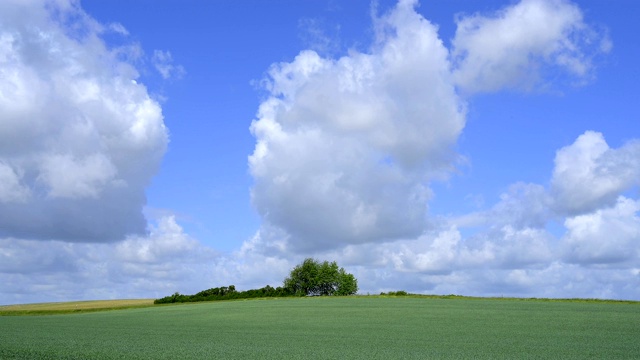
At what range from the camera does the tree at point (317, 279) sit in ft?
334

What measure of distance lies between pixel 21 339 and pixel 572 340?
24.5m

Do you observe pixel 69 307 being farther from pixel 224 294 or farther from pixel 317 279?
pixel 317 279

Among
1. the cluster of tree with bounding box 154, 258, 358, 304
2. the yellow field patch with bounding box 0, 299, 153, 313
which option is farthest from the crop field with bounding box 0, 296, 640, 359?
the cluster of tree with bounding box 154, 258, 358, 304

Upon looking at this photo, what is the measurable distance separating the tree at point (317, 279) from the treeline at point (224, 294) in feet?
42.6

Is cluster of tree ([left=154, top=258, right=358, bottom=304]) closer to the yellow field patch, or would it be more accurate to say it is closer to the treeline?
the treeline

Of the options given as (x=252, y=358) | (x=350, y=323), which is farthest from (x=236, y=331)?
(x=252, y=358)

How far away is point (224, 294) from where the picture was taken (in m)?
86.8

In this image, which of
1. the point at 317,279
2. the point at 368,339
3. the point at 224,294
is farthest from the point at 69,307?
the point at 368,339

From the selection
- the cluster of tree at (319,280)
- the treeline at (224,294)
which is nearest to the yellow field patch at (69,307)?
the treeline at (224,294)

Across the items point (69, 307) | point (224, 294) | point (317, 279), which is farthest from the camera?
point (317, 279)

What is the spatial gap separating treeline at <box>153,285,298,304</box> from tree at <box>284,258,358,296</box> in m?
13.0

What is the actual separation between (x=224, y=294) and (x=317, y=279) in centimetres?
1977

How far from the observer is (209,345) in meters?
25.0

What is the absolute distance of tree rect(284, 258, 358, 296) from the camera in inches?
4006
